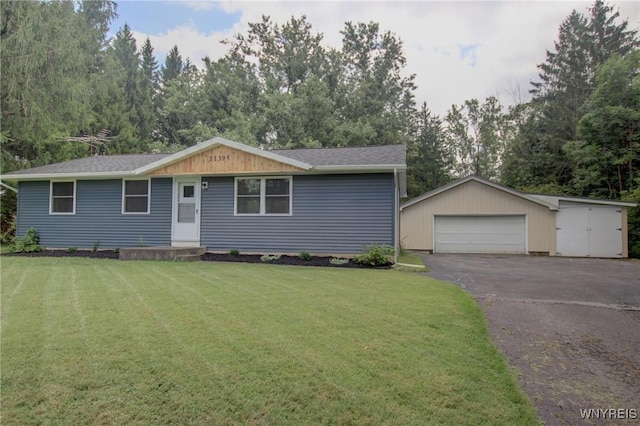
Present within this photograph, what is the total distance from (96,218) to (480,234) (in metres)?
14.3

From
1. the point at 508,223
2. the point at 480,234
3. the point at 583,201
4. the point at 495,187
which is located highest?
the point at 495,187

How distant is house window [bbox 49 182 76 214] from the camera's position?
1161 centimetres

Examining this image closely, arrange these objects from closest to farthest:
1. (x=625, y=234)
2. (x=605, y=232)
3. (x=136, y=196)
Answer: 1. (x=136, y=196)
2. (x=625, y=234)
3. (x=605, y=232)

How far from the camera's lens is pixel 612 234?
13344mm

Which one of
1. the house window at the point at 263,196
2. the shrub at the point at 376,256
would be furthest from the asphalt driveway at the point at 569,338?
the house window at the point at 263,196

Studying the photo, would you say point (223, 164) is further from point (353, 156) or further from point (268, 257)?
point (353, 156)

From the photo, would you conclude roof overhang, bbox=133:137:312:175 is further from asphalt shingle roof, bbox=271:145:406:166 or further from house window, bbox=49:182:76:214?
house window, bbox=49:182:76:214

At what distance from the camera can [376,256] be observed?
28.8 ft

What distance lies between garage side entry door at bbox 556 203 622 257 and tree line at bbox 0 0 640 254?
41.7 inches

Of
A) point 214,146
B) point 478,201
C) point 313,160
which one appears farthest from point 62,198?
point 478,201

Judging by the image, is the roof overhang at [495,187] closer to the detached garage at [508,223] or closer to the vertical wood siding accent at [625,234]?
the detached garage at [508,223]

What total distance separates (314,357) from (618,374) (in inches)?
100.0

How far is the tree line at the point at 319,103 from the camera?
7844 millimetres

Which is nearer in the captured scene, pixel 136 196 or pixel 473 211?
pixel 136 196
